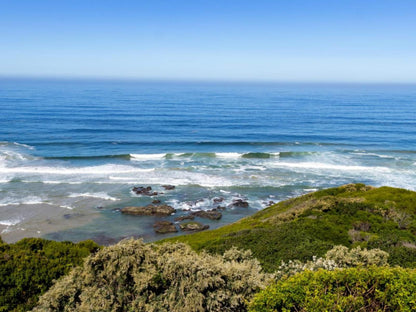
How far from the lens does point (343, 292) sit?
11211 millimetres

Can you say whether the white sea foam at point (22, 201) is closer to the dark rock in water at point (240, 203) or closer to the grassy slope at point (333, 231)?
the grassy slope at point (333, 231)

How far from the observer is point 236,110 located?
112 metres

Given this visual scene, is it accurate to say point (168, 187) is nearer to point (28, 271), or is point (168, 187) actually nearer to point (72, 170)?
point (72, 170)

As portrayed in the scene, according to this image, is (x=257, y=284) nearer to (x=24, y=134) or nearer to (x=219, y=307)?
(x=219, y=307)

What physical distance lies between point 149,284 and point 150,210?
86.2 ft

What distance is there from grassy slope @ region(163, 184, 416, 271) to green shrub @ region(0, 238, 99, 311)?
840 centimetres

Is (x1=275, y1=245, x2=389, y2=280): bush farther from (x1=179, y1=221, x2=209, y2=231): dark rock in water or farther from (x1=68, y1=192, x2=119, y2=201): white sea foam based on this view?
(x1=68, y1=192, x2=119, y2=201): white sea foam

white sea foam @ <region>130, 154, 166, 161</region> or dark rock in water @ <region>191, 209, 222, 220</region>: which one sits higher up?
white sea foam @ <region>130, 154, 166, 161</region>

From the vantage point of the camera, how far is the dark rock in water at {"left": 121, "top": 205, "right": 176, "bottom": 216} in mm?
37375

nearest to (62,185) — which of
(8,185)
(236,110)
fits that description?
(8,185)

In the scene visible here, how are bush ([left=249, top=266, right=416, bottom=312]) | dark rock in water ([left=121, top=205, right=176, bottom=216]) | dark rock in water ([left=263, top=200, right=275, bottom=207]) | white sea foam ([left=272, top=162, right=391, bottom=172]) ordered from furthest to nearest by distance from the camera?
white sea foam ([left=272, top=162, right=391, bottom=172]), dark rock in water ([left=263, top=200, right=275, bottom=207]), dark rock in water ([left=121, top=205, right=176, bottom=216]), bush ([left=249, top=266, right=416, bottom=312])

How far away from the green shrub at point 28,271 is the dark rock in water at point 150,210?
20014 mm

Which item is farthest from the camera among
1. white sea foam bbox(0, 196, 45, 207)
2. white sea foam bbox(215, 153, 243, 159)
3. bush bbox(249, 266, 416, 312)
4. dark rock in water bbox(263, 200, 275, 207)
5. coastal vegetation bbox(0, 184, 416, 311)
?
white sea foam bbox(215, 153, 243, 159)

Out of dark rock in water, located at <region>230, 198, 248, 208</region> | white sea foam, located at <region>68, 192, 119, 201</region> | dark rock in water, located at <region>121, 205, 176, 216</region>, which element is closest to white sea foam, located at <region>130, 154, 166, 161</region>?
white sea foam, located at <region>68, 192, 119, 201</region>
